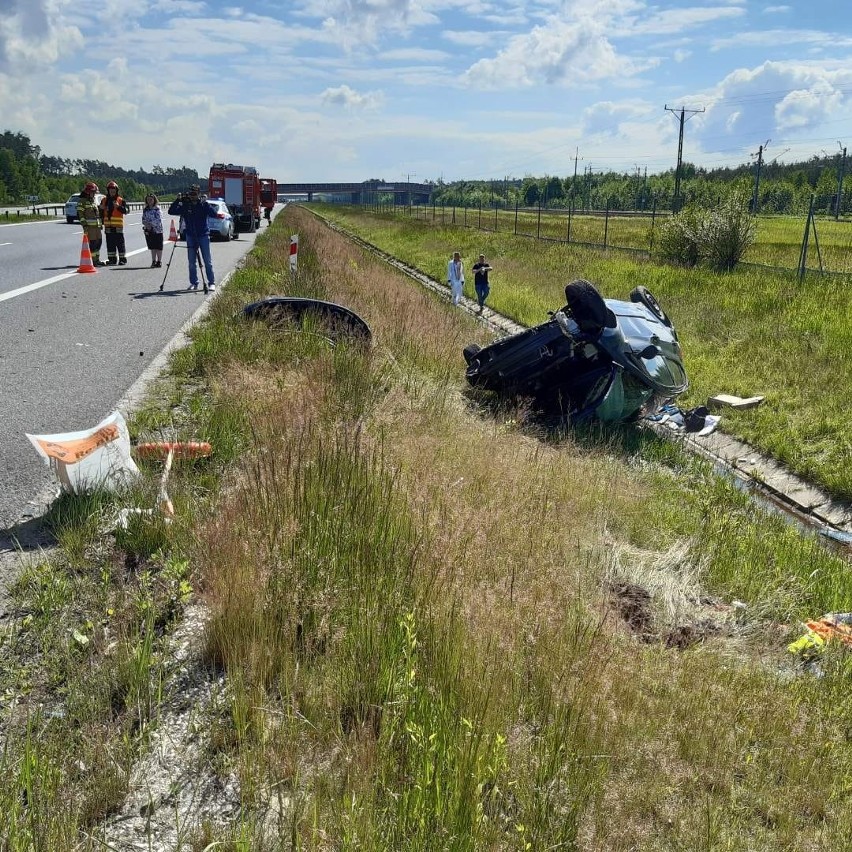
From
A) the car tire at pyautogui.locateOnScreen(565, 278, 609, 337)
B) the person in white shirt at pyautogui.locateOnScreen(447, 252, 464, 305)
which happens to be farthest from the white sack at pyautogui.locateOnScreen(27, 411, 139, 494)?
the person in white shirt at pyautogui.locateOnScreen(447, 252, 464, 305)

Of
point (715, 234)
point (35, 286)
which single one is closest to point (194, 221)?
point (35, 286)

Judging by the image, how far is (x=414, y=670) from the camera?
256 centimetres

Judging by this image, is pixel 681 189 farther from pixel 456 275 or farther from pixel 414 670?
pixel 414 670

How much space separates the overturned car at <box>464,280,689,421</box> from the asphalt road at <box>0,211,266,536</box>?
385 cm

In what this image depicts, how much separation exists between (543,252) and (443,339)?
58.3 feet

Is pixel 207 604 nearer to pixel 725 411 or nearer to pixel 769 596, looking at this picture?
pixel 769 596

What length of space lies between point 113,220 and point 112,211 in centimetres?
19

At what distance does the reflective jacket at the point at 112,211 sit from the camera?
16.7m

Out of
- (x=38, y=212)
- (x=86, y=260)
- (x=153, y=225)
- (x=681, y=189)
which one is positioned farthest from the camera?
(x=681, y=189)

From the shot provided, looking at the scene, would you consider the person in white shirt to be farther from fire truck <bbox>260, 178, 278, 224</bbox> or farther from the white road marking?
fire truck <bbox>260, 178, 278, 224</bbox>

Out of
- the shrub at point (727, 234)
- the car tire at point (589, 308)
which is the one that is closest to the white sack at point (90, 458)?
the car tire at point (589, 308)

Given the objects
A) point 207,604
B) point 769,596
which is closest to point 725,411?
point 769,596

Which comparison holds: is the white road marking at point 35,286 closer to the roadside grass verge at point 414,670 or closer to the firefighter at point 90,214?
the firefighter at point 90,214

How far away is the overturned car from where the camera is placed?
802 centimetres
